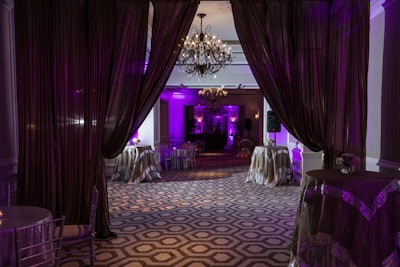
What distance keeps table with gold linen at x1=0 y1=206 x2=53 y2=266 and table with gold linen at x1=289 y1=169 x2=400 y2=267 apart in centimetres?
228

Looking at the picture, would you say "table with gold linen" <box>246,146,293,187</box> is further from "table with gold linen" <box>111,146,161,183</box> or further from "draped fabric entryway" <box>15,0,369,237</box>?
"draped fabric entryway" <box>15,0,369,237</box>

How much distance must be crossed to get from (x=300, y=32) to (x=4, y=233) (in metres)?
3.59

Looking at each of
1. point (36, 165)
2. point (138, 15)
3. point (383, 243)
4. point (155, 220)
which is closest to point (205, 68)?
point (138, 15)

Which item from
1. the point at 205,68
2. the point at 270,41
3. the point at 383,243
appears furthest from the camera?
the point at 205,68

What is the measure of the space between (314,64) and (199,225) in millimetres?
2659

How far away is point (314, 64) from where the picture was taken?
373 centimetres

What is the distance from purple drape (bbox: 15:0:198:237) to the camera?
3.65 meters

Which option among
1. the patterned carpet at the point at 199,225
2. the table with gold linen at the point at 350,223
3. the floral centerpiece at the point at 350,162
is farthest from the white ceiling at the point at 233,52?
the table with gold linen at the point at 350,223

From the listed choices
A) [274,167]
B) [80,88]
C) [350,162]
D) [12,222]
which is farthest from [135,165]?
[350,162]

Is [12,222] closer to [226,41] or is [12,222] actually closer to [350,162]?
[350,162]

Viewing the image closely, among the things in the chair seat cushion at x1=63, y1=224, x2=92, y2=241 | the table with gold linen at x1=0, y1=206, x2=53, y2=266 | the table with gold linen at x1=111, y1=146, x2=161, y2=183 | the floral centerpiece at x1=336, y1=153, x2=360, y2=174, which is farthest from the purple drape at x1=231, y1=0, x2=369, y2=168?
the table with gold linen at x1=111, y1=146, x2=161, y2=183

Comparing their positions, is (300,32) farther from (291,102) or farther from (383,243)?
(383,243)

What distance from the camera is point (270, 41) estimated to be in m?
3.66

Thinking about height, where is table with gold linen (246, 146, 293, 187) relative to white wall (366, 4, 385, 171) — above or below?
below
